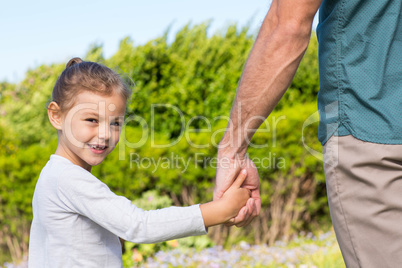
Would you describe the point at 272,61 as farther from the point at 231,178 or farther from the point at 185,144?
the point at 185,144

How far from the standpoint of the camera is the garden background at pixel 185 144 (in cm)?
506

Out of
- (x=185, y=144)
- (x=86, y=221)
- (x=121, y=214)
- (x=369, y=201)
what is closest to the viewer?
(x=369, y=201)

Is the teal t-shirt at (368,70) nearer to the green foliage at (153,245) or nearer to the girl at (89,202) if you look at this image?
the girl at (89,202)

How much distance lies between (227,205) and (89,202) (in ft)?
1.86

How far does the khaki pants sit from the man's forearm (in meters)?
0.34

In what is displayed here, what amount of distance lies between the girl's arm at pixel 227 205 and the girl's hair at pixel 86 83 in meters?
0.61

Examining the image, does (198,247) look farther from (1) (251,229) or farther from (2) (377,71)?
(2) (377,71)

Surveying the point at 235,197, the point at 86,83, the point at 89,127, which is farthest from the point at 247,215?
the point at 86,83

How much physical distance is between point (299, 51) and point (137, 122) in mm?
4726

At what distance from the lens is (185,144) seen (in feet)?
16.6

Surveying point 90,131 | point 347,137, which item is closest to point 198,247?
point 90,131

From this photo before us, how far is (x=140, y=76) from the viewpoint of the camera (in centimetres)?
627

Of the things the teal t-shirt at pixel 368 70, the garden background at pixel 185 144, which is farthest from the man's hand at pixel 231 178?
the garden background at pixel 185 144

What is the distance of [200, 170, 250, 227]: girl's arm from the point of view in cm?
175
